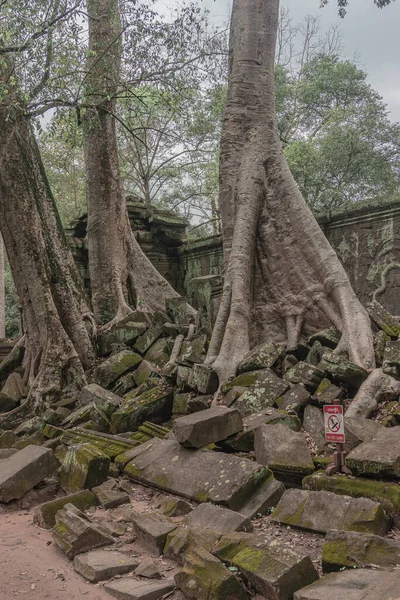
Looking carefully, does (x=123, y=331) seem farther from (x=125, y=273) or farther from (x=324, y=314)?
(x=324, y=314)

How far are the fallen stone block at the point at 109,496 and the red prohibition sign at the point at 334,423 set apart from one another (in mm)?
1395

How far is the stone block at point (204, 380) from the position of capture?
4.81 meters

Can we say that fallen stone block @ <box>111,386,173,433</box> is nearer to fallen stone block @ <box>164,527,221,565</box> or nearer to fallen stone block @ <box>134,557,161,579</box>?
fallen stone block @ <box>164,527,221,565</box>

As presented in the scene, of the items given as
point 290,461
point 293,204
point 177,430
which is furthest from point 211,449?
point 293,204

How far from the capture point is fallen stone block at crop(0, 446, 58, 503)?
337 centimetres

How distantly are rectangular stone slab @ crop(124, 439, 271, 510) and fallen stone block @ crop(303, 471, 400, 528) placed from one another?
0.28 metres

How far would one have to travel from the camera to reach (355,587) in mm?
1807

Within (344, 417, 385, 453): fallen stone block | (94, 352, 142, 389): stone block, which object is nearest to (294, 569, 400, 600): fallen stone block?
(344, 417, 385, 453): fallen stone block

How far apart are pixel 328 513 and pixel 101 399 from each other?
3218 millimetres

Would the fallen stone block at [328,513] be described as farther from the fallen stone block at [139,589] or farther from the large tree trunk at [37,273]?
the large tree trunk at [37,273]

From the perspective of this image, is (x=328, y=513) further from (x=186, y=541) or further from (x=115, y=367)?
(x=115, y=367)

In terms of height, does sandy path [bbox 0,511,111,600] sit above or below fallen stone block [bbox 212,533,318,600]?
below

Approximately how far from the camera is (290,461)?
306 centimetres

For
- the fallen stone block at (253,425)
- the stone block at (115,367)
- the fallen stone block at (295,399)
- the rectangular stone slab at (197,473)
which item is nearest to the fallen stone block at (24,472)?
the rectangular stone slab at (197,473)
